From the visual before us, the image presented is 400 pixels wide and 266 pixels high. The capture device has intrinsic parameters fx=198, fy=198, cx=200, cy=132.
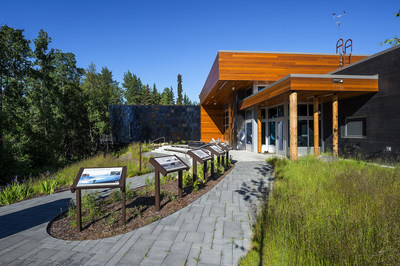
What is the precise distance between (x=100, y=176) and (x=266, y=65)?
1339cm

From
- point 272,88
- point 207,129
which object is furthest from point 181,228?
point 207,129

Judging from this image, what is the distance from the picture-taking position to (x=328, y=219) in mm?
3230

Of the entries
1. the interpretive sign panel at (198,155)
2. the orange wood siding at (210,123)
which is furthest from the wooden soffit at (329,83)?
the orange wood siding at (210,123)

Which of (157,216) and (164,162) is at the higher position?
(164,162)

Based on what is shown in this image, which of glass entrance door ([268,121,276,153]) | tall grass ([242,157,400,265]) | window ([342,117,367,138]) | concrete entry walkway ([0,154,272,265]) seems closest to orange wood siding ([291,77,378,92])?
window ([342,117,367,138])

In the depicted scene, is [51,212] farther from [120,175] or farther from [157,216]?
[157,216]

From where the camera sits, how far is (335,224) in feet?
A: 10.1

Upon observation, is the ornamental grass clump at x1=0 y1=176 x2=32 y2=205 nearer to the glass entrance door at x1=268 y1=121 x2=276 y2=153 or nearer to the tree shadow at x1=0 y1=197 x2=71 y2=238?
the tree shadow at x1=0 y1=197 x2=71 y2=238

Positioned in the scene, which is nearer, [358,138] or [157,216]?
[157,216]

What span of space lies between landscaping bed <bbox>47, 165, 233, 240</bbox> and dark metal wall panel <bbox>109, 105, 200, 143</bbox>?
68.5 ft

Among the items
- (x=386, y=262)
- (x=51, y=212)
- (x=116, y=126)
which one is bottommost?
(x=51, y=212)

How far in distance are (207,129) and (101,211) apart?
21.6 m

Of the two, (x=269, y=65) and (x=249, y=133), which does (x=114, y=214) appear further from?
(x=249, y=133)

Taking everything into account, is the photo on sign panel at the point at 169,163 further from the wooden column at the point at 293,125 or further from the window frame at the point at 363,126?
the window frame at the point at 363,126
